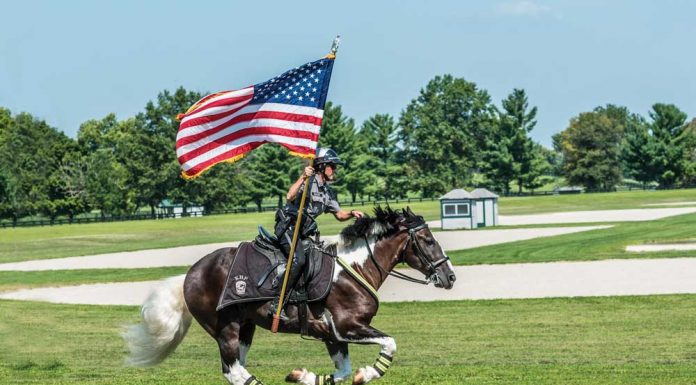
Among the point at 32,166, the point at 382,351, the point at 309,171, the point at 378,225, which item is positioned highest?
the point at 32,166

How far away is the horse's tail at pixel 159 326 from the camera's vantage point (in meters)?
13.0

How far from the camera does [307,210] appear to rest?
12641 mm

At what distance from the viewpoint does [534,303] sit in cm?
2589

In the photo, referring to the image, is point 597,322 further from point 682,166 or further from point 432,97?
point 432,97

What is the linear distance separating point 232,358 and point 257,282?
0.98m

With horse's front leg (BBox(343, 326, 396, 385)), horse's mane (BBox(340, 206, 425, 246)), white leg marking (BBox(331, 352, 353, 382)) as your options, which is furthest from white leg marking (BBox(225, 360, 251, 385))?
horse's mane (BBox(340, 206, 425, 246))

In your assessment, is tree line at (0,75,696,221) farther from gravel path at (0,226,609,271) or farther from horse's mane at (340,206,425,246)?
horse's mane at (340,206,425,246)

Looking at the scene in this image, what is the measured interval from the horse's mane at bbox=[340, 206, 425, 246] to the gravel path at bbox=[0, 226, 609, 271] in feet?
96.3

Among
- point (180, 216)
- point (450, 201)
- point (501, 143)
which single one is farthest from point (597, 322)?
point (501, 143)

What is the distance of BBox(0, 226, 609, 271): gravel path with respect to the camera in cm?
4450

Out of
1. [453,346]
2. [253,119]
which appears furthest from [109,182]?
[253,119]

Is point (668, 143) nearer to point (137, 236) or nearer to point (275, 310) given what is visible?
point (137, 236)

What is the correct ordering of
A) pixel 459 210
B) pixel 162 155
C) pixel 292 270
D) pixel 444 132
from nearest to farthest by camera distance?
pixel 292 270, pixel 459 210, pixel 162 155, pixel 444 132

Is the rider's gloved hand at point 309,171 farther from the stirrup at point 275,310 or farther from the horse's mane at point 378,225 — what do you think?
the stirrup at point 275,310
